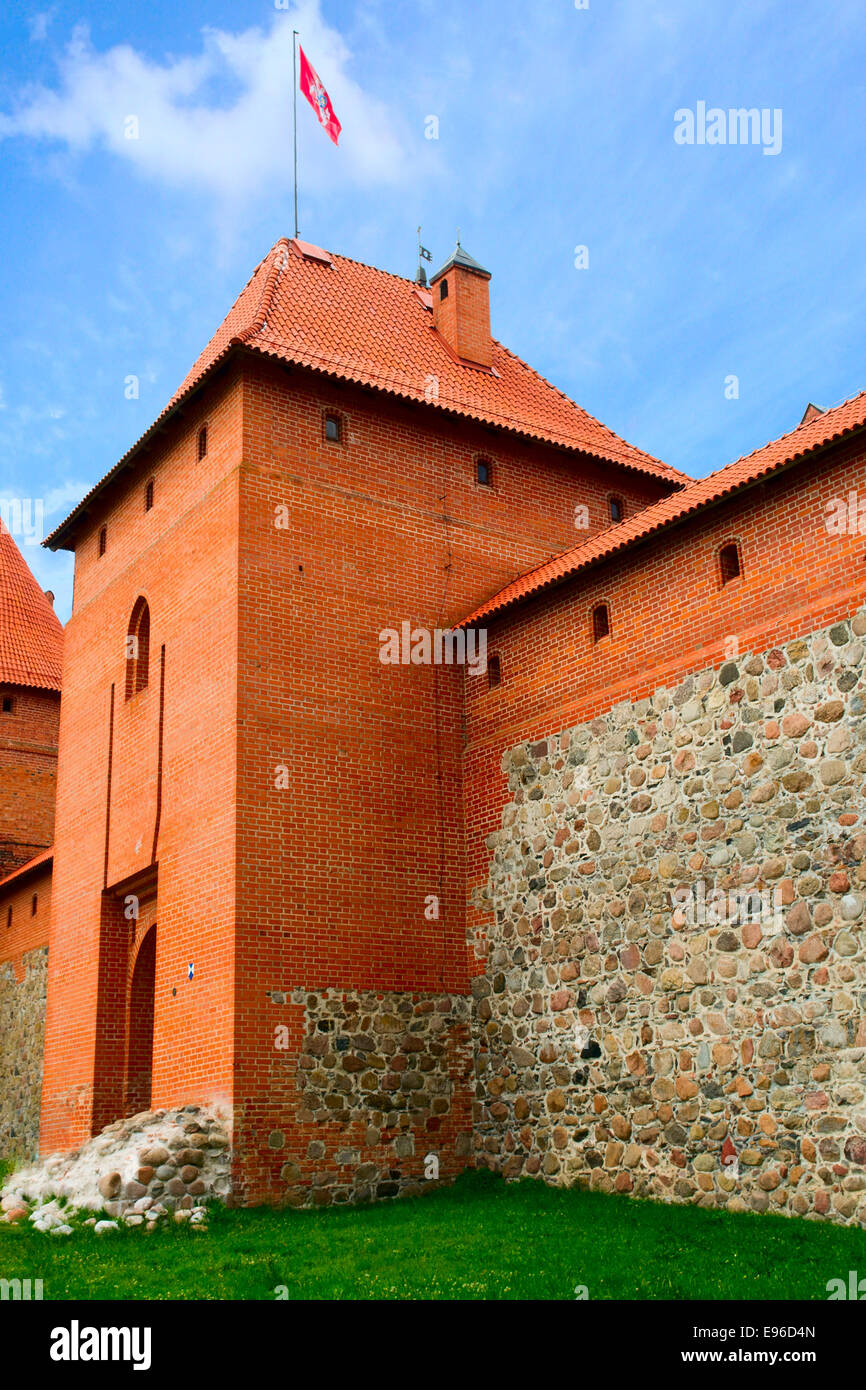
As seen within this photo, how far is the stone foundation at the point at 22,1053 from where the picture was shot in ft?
59.2

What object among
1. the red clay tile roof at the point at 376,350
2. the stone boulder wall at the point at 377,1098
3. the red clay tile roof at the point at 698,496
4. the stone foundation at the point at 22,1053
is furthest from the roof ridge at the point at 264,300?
the stone foundation at the point at 22,1053

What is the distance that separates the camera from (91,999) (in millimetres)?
14141

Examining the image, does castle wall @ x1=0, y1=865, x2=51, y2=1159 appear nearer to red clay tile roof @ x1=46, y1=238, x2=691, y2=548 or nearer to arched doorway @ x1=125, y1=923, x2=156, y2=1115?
arched doorway @ x1=125, y1=923, x2=156, y2=1115

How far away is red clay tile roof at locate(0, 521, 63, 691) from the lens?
24359mm

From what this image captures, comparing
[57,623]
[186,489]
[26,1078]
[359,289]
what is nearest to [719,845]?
[186,489]

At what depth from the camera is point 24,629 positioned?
25.3 metres

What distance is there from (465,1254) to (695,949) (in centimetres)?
294

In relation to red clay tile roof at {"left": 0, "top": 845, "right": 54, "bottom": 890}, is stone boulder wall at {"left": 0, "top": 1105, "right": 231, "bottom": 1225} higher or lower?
lower

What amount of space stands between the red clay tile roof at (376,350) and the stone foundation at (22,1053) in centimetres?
651

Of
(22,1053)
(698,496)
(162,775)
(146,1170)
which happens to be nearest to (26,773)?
(22,1053)

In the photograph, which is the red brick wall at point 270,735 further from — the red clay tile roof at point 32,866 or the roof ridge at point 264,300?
the red clay tile roof at point 32,866

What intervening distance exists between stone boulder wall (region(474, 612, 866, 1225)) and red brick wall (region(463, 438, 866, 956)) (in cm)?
25

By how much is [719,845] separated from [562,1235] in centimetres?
301

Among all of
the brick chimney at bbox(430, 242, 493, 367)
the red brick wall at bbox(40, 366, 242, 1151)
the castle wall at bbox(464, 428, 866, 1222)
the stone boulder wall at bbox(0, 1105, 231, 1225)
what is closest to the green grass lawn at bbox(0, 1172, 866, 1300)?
the stone boulder wall at bbox(0, 1105, 231, 1225)
